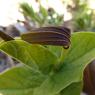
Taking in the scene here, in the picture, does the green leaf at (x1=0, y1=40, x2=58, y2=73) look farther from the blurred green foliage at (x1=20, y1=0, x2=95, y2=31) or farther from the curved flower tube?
the blurred green foliage at (x1=20, y1=0, x2=95, y2=31)

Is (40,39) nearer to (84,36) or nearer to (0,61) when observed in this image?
(84,36)

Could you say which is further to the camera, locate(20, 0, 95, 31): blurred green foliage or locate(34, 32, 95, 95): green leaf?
locate(20, 0, 95, 31): blurred green foliage

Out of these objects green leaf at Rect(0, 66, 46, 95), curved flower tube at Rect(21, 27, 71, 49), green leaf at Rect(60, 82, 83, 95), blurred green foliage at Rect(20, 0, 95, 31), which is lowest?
blurred green foliage at Rect(20, 0, 95, 31)

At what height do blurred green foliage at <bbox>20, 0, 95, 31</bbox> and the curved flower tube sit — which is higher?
the curved flower tube

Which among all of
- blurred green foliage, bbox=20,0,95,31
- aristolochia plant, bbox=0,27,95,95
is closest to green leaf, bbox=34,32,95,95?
aristolochia plant, bbox=0,27,95,95

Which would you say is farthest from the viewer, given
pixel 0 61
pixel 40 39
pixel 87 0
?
pixel 87 0

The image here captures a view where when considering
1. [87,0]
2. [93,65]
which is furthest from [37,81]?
[87,0]

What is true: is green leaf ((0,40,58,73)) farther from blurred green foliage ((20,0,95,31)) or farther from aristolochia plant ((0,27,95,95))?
blurred green foliage ((20,0,95,31))

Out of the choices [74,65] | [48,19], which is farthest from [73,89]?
[48,19]
